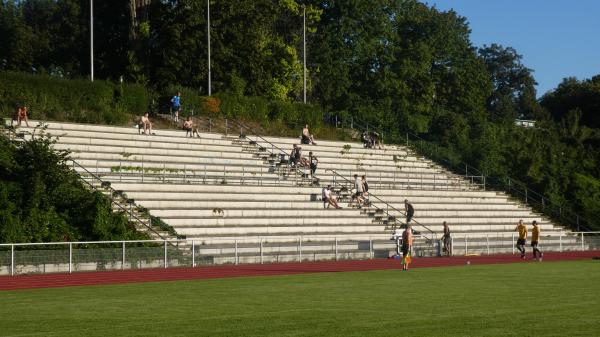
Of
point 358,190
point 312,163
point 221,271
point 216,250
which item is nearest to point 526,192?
point 358,190

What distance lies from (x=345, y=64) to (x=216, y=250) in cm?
4513

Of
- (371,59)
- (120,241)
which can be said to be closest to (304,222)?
(120,241)

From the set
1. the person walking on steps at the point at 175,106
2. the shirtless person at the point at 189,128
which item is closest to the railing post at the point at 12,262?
the shirtless person at the point at 189,128

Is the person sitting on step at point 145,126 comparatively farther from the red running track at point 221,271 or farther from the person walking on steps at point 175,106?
the red running track at point 221,271

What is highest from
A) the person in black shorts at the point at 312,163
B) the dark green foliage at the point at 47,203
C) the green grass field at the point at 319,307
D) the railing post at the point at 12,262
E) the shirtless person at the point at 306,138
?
the shirtless person at the point at 306,138

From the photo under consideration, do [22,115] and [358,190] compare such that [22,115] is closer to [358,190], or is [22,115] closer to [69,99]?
[69,99]

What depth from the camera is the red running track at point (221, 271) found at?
2888cm

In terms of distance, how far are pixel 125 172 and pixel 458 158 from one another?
27017 mm

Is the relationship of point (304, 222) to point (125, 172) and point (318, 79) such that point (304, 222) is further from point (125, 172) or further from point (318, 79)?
point (318, 79)

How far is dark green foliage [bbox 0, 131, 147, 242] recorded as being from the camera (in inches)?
1379

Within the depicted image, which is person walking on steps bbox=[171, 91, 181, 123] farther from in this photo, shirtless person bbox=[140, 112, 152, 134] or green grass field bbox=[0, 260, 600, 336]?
green grass field bbox=[0, 260, 600, 336]

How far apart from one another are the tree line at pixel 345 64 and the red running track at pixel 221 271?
19847mm

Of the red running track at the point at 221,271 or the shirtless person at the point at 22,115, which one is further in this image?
the shirtless person at the point at 22,115

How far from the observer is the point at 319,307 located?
19.3 metres
